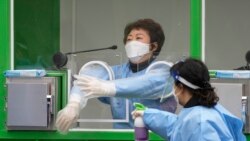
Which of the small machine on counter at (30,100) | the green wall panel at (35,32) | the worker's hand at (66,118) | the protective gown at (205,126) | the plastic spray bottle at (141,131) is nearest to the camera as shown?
the protective gown at (205,126)

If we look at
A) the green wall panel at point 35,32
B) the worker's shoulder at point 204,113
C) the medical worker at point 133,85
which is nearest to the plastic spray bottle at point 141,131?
the worker's shoulder at point 204,113

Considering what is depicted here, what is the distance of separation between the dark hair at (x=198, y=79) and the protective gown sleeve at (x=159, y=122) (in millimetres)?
323

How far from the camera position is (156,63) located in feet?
15.6

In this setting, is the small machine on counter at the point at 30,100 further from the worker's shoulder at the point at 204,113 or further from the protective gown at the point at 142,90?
the worker's shoulder at the point at 204,113

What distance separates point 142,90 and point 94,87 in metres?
0.35

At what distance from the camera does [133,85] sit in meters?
4.69

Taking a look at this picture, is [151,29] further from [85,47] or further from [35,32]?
[35,32]

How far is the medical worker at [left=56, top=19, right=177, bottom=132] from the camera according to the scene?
4.64m

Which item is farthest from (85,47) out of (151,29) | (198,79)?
(198,79)

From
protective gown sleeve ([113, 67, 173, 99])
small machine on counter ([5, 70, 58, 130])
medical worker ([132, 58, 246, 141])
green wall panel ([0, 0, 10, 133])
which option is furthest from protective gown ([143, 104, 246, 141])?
green wall panel ([0, 0, 10, 133])

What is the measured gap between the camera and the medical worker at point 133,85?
4.64m

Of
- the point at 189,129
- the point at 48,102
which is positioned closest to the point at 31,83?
the point at 48,102

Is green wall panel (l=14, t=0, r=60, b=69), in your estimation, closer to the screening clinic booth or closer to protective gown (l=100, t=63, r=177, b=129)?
the screening clinic booth

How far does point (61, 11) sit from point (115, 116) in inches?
46.0
